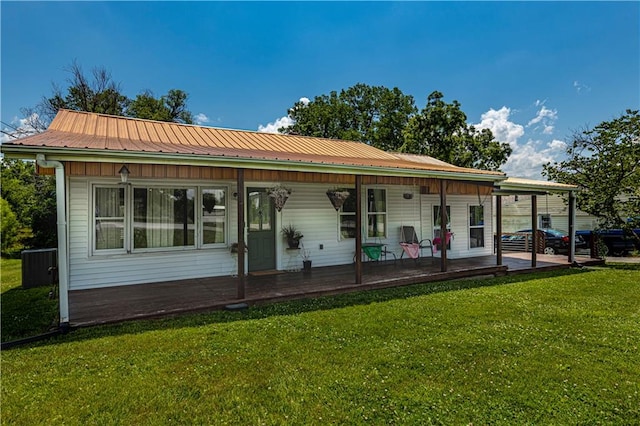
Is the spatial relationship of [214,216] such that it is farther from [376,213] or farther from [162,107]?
[162,107]

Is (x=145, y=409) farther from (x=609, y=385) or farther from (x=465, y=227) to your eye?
(x=465, y=227)

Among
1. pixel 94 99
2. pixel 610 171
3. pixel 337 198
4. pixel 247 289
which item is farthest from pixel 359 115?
pixel 247 289

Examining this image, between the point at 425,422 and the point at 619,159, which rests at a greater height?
the point at 619,159

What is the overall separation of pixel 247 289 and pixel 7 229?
1232 cm

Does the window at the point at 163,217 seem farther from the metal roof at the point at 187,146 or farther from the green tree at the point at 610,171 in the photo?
the green tree at the point at 610,171

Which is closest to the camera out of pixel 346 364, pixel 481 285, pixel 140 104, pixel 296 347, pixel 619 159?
pixel 346 364

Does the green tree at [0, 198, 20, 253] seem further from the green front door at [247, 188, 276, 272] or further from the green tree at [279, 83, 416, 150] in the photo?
the green tree at [279, 83, 416, 150]

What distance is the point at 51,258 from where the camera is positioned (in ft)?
26.8

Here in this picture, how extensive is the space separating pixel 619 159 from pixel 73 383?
1584 centimetres

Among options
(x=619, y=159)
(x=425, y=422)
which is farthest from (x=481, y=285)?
(x=619, y=159)

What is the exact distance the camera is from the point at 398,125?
2917cm

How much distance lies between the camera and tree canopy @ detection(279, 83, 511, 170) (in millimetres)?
23047

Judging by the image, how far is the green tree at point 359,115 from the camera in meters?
28.9

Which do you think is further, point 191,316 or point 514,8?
point 514,8
